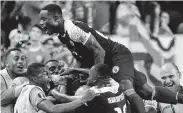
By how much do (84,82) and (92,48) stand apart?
58 centimetres

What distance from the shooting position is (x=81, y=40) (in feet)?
15.1

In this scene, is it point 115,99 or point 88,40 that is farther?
point 88,40

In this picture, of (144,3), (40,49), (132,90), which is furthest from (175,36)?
(132,90)

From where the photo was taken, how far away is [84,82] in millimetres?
4984

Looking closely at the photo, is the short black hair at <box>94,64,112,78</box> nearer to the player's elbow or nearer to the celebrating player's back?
the celebrating player's back

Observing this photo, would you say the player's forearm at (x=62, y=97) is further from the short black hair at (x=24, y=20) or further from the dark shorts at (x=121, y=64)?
the short black hair at (x=24, y=20)

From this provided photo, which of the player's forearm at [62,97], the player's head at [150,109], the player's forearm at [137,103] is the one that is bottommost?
the player's head at [150,109]

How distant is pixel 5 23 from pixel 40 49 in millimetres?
1255

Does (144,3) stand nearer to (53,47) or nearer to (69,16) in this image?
(69,16)

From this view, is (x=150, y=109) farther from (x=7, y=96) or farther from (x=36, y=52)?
(x=36, y=52)

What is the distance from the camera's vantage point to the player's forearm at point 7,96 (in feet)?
17.0

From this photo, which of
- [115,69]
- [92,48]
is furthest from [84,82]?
[92,48]

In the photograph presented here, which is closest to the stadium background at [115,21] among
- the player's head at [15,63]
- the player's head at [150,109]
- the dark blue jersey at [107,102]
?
the player's head at [15,63]

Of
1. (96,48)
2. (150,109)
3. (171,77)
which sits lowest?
(150,109)
